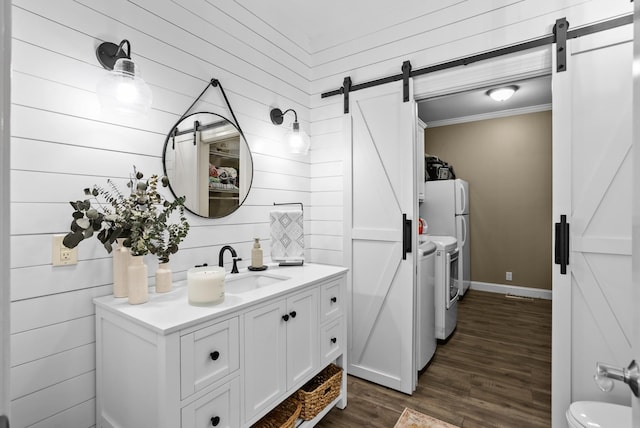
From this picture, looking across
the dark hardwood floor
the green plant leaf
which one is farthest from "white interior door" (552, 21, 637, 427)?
the green plant leaf

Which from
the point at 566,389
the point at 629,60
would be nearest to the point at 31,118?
the point at 629,60

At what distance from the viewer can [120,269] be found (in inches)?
57.2

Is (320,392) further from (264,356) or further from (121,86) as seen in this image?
(121,86)

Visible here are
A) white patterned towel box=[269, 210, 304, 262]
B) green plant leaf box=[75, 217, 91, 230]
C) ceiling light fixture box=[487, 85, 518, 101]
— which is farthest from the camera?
ceiling light fixture box=[487, 85, 518, 101]

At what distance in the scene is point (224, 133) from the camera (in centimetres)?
212

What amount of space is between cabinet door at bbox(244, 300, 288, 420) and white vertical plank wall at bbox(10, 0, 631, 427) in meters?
0.64

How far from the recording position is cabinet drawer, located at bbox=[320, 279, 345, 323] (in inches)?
77.7

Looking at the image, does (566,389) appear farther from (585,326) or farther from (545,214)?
(545,214)

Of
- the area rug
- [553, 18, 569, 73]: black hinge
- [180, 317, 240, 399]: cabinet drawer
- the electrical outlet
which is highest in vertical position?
[553, 18, 569, 73]: black hinge

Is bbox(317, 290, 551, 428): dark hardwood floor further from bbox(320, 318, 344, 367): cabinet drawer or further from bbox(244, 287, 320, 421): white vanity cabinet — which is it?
bbox(244, 287, 320, 421): white vanity cabinet

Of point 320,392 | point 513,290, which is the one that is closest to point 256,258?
point 320,392

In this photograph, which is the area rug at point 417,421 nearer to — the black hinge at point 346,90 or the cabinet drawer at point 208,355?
the cabinet drawer at point 208,355

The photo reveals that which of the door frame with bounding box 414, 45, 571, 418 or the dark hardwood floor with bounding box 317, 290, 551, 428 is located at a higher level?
the door frame with bounding box 414, 45, 571, 418

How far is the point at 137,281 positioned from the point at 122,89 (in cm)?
86
